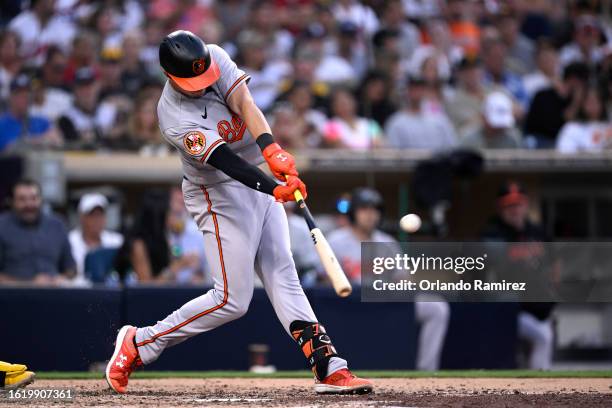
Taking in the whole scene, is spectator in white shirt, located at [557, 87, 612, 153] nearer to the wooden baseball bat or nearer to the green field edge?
the green field edge

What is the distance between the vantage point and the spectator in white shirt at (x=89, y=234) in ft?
29.8

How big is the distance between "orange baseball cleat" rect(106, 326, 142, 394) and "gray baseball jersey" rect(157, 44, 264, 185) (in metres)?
0.94

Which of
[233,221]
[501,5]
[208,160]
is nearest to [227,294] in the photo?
[233,221]

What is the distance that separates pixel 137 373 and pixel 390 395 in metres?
2.39

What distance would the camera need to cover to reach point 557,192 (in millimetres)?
10773

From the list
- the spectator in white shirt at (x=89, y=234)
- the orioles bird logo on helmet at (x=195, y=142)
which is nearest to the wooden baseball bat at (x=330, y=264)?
the orioles bird logo on helmet at (x=195, y=142)

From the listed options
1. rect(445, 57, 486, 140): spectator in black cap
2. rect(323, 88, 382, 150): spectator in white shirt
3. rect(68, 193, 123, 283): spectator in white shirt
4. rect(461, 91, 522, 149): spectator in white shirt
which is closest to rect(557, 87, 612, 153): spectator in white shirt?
rect(461, 91, 522, 149): spectator in white shirt

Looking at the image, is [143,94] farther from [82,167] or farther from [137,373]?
[137,373]

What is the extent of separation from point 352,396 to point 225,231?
1.04m

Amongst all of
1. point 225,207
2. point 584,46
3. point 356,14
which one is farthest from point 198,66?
point 584,46

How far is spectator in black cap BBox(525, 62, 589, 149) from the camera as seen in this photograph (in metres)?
11.1

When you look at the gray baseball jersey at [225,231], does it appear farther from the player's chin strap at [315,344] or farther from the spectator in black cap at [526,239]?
the spectator in black cap at [526,239]

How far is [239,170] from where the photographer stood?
511 cm

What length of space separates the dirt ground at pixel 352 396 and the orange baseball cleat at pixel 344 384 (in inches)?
1.8
